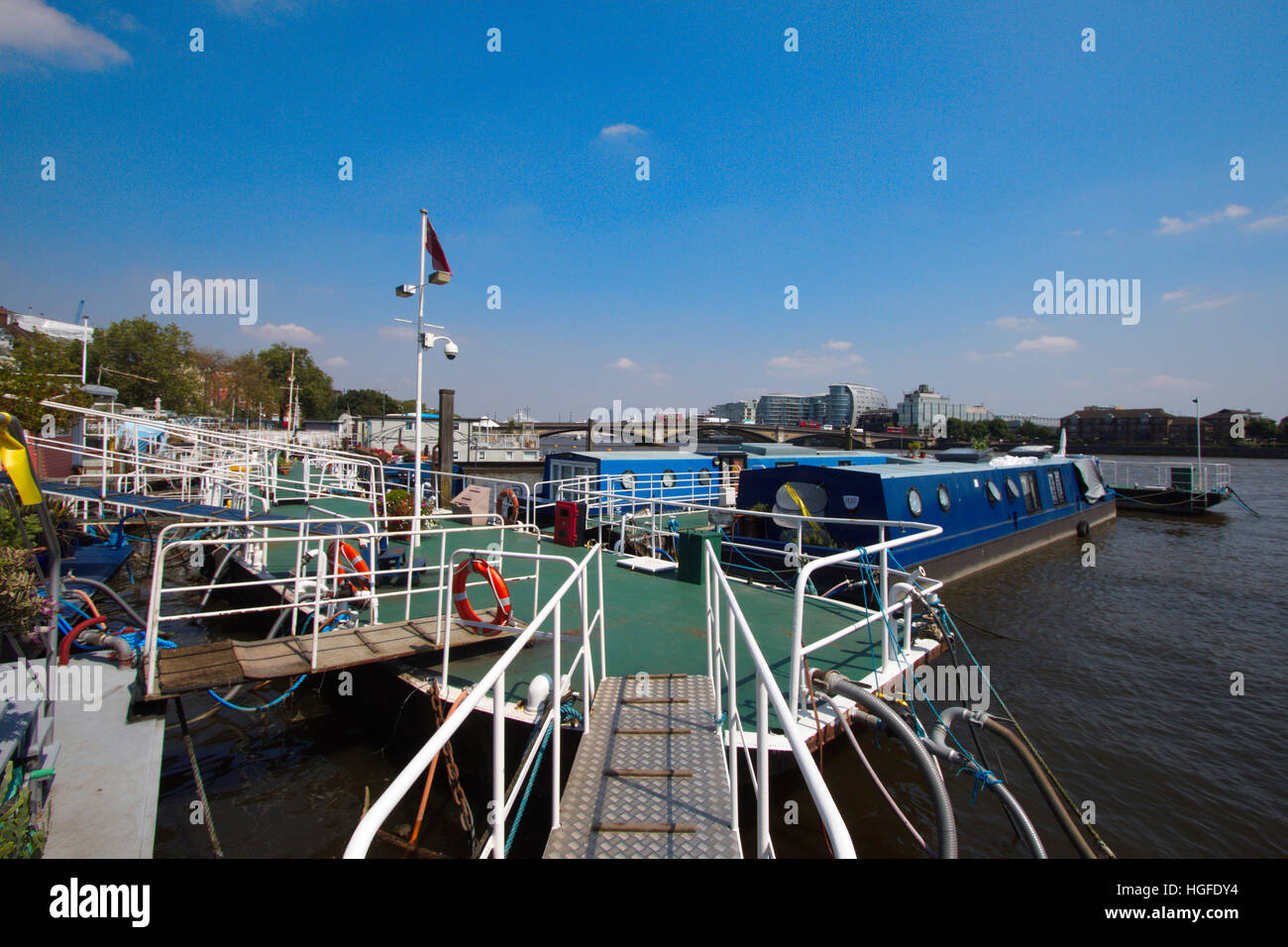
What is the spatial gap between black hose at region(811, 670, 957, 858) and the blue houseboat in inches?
269

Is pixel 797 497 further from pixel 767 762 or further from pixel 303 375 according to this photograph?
pixel 303 375

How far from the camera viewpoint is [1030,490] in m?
21.3

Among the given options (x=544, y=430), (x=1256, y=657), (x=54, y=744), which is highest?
(x=544, y=430)

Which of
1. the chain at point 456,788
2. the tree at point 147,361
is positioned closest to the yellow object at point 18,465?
the chain at point 456,788

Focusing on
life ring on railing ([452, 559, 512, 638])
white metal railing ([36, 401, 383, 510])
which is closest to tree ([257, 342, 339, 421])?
white metal railing ([36, 401, 383, 510])

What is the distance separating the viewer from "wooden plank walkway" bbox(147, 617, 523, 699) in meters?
4.96

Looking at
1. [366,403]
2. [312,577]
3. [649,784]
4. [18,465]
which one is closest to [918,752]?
[649,784]
